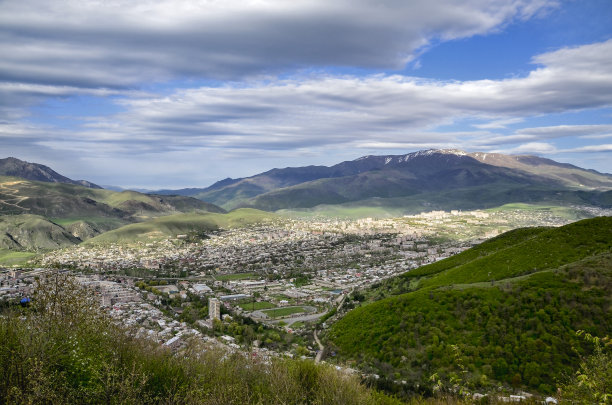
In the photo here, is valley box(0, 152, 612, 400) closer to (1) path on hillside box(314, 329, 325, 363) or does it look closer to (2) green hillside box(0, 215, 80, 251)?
(1) path on hillside box(314, 329, 325, 363)

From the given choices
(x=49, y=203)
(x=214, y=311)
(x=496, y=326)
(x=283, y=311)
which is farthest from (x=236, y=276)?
(x=49, y=203)

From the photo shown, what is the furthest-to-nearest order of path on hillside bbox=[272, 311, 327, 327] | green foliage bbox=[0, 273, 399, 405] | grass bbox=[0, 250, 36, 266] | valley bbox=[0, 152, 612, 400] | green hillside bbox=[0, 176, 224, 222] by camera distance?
1. green hillside bbox=[0, 176, 224, 222]
2. grass bbox=[0, 250, 36, 266]
3. path on hillside bbox=[272, 311, 327, 327]
4. valley bbox=[0, 152, 612, 400]
5. green foliage bbox=[0, 273, 399, 405]

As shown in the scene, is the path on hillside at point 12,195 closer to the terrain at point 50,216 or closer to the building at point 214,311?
the terrain at point 50,216

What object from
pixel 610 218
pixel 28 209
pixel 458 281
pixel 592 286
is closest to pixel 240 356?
pixel 592 286

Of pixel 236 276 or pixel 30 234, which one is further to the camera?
pixel 30 234

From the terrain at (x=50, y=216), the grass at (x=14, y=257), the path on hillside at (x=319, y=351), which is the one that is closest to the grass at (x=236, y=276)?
the path on hillside at (x=319, y=351)

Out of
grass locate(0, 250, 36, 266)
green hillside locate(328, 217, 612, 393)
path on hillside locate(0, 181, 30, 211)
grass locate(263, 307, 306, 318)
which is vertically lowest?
grass locate(0, 250, 36, 266)

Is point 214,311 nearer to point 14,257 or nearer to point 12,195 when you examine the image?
point 14,257

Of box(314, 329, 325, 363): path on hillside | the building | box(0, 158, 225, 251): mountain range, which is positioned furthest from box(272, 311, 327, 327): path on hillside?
box(0, 158, 225, 251): mountain range
